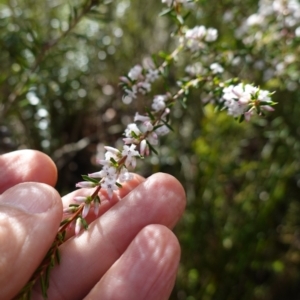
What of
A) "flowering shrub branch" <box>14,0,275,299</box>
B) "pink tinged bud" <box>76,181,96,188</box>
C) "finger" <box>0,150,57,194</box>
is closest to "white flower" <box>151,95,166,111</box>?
"flowering shrub branch" <box>14,0,275,299</box>

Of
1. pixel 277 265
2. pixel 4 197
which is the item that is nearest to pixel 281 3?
pixel 277 265

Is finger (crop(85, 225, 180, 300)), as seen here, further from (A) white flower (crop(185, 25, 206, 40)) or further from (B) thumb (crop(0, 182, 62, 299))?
(A) white flower (crop(185, 25, 206, 40))

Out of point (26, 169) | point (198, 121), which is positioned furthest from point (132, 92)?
point (198, 121)

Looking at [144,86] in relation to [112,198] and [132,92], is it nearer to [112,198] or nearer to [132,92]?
[132,92]

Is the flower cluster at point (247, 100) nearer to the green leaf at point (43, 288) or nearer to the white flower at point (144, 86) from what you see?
the white flower at point (144, 86)

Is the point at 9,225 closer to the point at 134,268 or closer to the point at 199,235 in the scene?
the point at 134,268

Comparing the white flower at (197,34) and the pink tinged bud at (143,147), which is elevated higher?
the white flower at (197,34)

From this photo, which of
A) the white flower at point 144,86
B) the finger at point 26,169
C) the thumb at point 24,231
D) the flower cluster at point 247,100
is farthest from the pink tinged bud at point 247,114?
the finger at point 26,169
